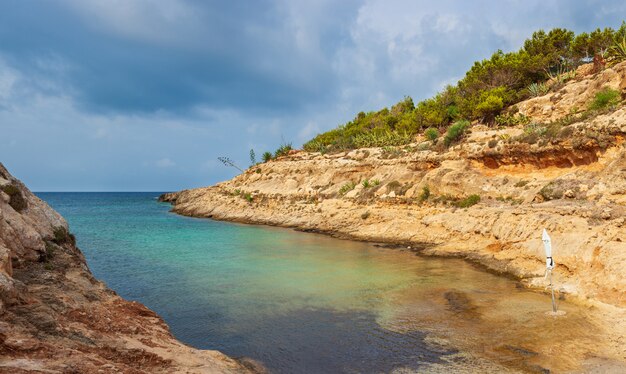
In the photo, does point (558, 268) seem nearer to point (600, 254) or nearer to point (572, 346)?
point (600, 254)

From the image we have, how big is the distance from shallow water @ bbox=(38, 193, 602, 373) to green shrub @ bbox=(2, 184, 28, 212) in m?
5.20

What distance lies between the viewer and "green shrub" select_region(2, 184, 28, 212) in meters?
10.1

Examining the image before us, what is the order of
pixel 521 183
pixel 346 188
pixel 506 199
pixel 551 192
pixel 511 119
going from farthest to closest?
pixel 346 188 < pixel 511 119 < pixel 521 183 < pixel 506 199 < pixel 551 192

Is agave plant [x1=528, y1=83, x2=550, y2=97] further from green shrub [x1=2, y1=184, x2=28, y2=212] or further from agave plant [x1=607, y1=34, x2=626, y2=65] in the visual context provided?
green shrub [x1=2, y1=184, x2=28, y2=212]

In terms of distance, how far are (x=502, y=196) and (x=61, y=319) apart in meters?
25.6

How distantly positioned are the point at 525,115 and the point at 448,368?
36173mm

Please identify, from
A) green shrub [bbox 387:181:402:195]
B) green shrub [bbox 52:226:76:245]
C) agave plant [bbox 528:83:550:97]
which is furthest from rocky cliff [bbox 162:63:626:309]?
green shrub [bbox 52:226:76:245]

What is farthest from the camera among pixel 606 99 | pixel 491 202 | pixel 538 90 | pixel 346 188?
pixel 538 90

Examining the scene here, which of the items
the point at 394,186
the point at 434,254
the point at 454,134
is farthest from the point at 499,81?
the point at 434,254

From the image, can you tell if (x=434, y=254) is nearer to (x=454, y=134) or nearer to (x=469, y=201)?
(x=469, y=201)

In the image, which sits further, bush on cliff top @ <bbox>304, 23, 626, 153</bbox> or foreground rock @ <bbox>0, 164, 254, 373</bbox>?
bush on cliff top @ <bbox>304, 23, 626, 153</bbox>

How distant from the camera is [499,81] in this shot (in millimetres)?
49375

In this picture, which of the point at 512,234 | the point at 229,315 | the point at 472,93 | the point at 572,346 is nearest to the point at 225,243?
the point at 229,315

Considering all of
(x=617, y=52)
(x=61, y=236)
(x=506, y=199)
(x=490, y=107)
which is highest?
(x=617, y=52)
